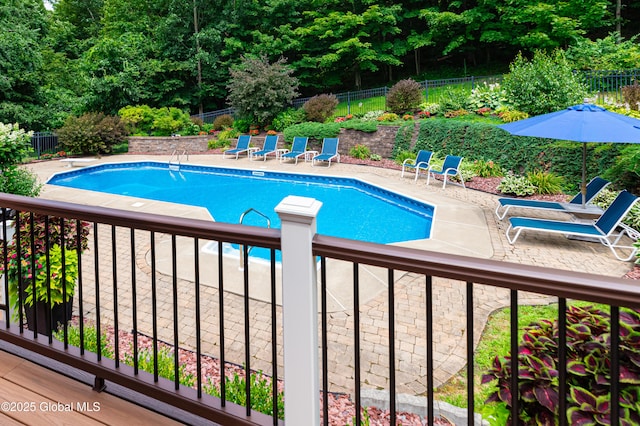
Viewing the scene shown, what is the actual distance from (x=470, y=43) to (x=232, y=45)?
13765 millimetres

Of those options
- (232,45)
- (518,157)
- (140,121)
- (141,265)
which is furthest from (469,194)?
(232,45)

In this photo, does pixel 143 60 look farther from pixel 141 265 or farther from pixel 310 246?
pixel 310 246

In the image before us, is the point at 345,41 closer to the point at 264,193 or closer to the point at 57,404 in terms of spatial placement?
the point at 264,193

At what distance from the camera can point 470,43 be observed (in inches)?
947

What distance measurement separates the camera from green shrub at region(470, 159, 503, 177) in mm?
10328

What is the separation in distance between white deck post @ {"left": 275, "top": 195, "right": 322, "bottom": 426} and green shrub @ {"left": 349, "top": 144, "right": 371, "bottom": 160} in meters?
13.0

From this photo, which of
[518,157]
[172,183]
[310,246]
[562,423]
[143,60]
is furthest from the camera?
[143,60]

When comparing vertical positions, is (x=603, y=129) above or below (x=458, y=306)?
above

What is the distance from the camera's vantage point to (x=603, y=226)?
569 centimetres

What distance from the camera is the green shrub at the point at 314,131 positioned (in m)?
15.0

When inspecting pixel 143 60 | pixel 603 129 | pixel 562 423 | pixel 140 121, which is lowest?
pixel 562 423

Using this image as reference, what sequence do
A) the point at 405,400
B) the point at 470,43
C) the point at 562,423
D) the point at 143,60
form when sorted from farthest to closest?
the point at 470,43, the point at 143,60, the point at 405,400, the point at 562,423

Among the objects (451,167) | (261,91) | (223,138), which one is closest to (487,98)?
(451,167)

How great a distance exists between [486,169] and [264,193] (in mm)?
5756
